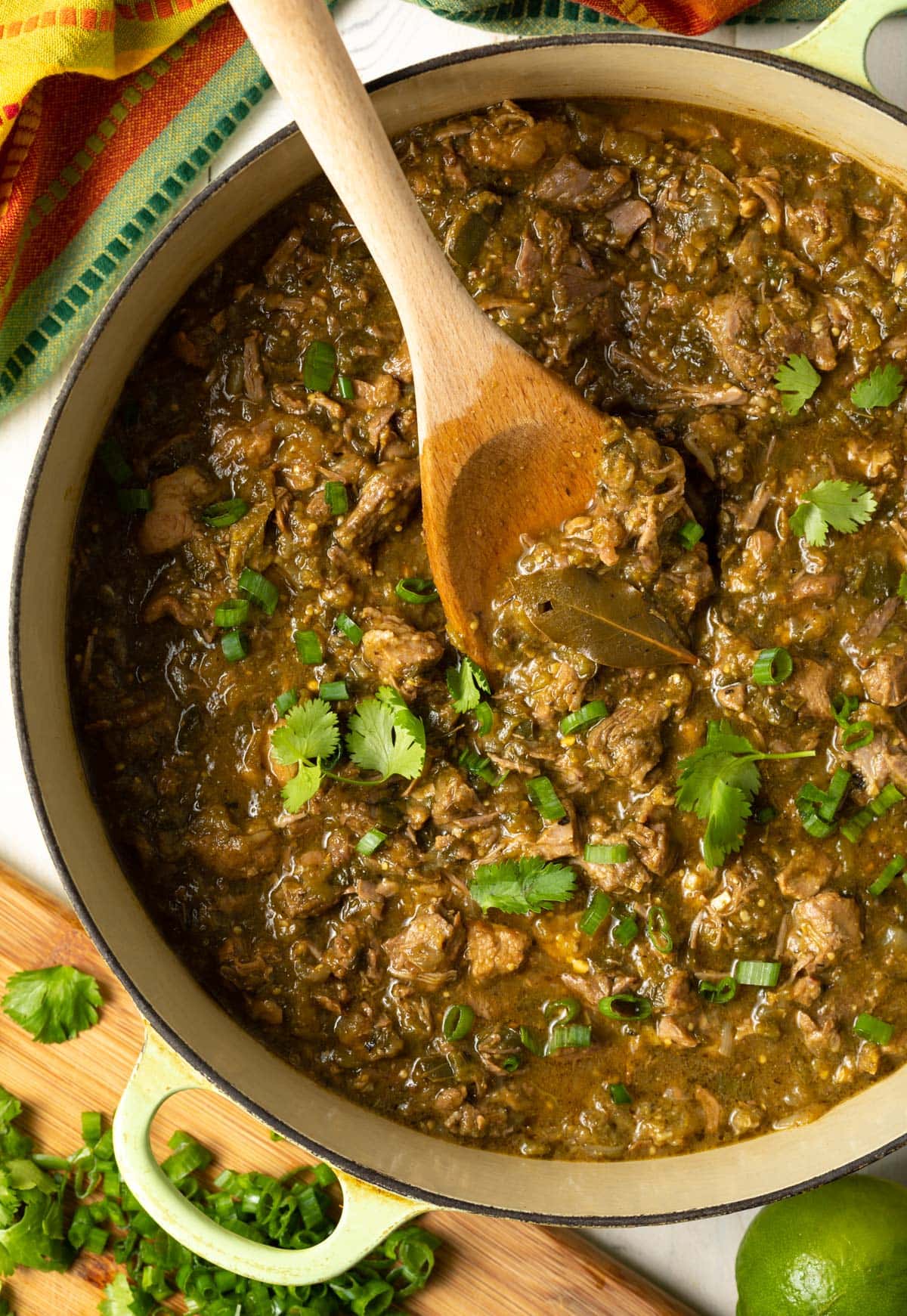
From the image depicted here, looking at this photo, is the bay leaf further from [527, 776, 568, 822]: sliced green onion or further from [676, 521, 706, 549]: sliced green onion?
[527, 776, 568, 822]: sliced green onion

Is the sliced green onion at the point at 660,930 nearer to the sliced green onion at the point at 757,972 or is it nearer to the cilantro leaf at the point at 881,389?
the sliced green onion at the point at 757,972

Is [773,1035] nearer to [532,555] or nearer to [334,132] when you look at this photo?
[532,555]

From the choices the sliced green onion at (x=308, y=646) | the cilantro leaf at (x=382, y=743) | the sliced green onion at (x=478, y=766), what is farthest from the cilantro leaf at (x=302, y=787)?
the sliced green onion at (x=478, y=766)

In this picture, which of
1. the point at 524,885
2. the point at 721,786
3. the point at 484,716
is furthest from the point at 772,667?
the point at 524,885

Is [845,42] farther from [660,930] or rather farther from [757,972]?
[757,972]

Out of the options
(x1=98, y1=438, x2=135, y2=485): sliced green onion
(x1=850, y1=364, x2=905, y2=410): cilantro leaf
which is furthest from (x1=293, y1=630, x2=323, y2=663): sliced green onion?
(x1=850, y1=364, x2=905, y2=410): cilantro leaf

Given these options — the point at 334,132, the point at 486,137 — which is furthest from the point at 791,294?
the point at 334,132
